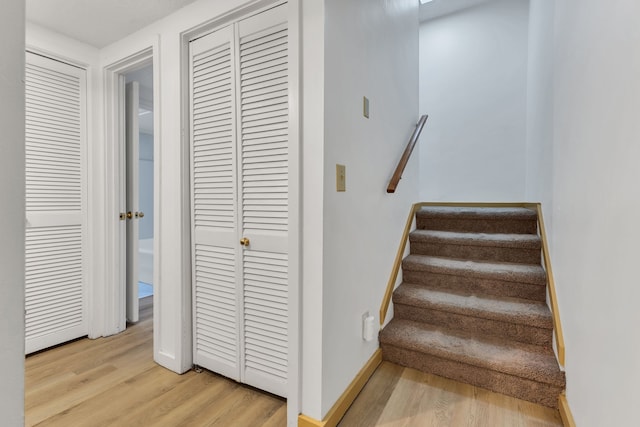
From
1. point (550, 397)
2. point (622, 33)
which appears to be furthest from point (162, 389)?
point (622, 33)

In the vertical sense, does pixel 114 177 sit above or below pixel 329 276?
above

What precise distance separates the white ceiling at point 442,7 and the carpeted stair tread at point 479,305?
3.06 meters

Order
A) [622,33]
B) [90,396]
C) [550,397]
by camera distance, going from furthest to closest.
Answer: [90,396], [550,397], [622,33]

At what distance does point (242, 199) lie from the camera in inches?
67.2

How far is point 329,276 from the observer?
1.39 metres

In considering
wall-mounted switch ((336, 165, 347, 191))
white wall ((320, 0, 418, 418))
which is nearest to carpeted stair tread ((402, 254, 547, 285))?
white wall ((320, 0, 418, 418))

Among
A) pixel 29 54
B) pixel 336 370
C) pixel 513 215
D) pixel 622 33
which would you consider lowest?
pixel 336 370

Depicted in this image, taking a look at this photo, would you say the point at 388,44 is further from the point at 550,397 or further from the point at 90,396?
the point at 90,396

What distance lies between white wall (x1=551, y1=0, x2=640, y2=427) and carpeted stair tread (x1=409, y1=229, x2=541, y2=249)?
1.98ft

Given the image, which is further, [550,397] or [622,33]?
[550,397]

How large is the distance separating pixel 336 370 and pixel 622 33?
161 cm

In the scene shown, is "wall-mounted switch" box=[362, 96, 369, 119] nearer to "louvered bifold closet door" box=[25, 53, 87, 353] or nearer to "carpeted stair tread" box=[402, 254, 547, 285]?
"carpeted stair tread" box=[402, 254, 547, 285]

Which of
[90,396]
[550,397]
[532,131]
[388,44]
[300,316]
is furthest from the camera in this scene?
[532,131]

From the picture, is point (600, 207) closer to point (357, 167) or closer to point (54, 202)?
point (357, 167)
